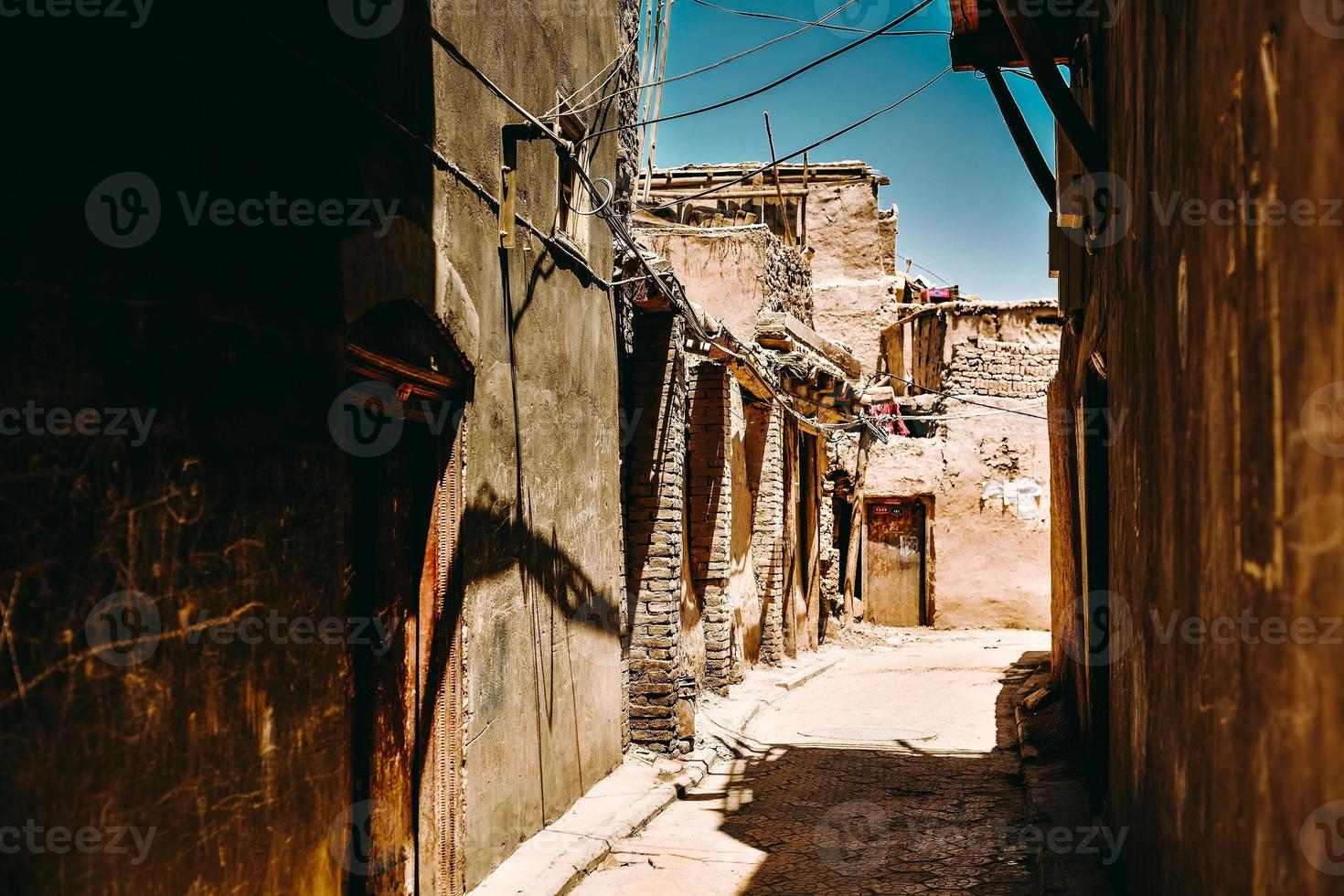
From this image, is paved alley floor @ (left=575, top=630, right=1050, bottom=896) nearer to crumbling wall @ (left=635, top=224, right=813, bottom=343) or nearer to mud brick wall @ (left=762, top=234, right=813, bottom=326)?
crumbling wall @ (left=635, top=224, right=813, bottom=343)

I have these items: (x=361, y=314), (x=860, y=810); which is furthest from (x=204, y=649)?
(x=860, y=810)

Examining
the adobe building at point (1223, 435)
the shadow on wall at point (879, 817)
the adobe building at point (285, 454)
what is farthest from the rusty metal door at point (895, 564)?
the adobe building at point (1223, 435)

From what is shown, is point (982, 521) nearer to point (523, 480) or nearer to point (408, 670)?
point (523, 480)

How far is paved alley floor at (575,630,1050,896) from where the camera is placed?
5680 millimetres

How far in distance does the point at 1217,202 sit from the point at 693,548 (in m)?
8.63

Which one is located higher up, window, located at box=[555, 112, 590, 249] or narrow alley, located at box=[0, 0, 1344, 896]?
window, located at box=[555, 112, 590, 249]

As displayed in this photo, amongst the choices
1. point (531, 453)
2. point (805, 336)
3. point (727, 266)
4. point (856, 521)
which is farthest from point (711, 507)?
point (856, 521)

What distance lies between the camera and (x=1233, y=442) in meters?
2.45

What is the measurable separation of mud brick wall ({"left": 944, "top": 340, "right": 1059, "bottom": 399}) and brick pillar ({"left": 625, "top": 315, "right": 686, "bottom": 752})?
12734mm

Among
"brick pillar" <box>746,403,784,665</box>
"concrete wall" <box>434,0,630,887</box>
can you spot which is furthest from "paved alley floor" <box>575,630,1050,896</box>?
"brick pillar" <box>746,403,784,665</box>

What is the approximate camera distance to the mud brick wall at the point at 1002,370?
20375 millimetres

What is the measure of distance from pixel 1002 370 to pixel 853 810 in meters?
14.8

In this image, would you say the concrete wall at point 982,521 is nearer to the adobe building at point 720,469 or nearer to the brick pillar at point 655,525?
the adobe building at point 720,469

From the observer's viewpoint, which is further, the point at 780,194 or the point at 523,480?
the point at 780,194
